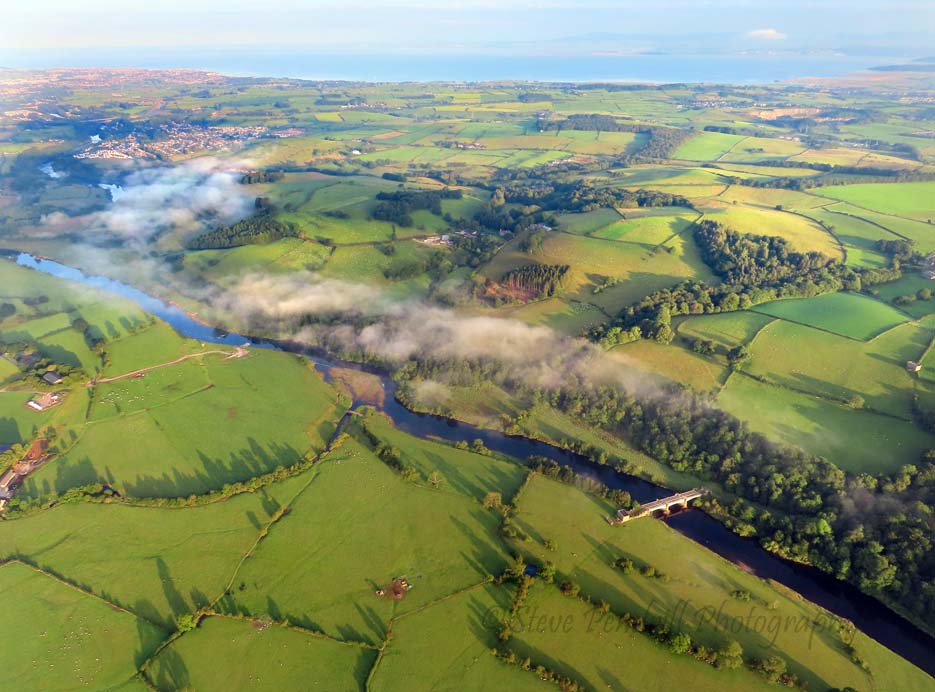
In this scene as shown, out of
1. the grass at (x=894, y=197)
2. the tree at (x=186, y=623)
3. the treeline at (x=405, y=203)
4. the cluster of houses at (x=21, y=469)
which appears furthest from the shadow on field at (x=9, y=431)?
the grass at (x=894, y=197)

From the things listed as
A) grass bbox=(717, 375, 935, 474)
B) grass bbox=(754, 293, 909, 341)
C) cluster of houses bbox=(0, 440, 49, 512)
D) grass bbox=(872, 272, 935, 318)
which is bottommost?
cluster of houses bbox=(0, 440, 49, 512)

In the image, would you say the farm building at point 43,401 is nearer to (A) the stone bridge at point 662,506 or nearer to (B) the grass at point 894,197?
(A) the stone bridge at point 662,506

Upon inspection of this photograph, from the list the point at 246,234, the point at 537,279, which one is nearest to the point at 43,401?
the point at 246,234

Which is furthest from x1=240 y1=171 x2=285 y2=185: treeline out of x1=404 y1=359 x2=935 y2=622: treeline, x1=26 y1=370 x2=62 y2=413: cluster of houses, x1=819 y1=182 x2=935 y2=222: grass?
x1=819 y1=182 x2=935 y2=222: grass

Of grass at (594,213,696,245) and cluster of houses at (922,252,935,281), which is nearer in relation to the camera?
cluster of houses at (922,252,935,281)

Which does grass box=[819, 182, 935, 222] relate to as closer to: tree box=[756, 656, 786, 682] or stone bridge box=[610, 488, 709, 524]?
stone bridge box=[610, 488, 709, 524]

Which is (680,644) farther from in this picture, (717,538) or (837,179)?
(837,179)
